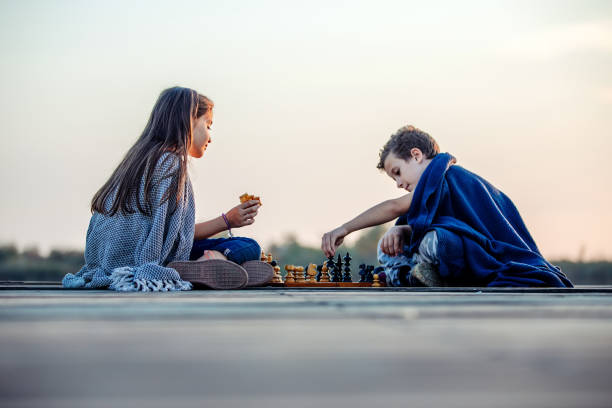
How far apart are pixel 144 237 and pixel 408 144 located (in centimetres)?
170

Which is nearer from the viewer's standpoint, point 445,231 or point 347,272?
point 445,231

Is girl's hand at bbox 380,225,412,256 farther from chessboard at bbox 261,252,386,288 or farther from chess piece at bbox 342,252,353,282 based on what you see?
chess piece at bbox 342,252,353,282

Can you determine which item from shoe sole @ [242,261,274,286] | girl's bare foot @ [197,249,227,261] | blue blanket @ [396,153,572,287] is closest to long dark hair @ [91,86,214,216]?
girl's bare foot @ [197,249,227,261]

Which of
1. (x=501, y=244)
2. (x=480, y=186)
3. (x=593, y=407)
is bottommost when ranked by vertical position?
(x=593, y=407)

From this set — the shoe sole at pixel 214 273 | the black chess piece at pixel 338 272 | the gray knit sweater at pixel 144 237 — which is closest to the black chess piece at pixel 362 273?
the black chess piece at pixel 338 272

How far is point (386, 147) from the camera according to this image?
14.5 feet

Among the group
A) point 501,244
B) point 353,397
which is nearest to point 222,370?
point 353,397

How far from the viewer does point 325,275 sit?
4496mm

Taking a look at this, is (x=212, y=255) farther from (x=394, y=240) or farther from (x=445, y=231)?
(x=445, y=231)

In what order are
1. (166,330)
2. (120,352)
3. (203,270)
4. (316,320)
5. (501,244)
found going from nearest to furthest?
1. (120,352)
2. (166,330)
3. (316,320)
4. (203,270)
5. (501,244)

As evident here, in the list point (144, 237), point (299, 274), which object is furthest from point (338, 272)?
point (144, 237)

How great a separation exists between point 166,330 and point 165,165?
2392 millimetres

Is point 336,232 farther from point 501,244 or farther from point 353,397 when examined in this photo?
point 353,397

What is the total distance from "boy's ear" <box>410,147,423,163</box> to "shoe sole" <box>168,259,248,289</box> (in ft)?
4.97
